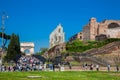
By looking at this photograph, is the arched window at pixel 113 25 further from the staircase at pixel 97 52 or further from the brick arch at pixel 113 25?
the staircase at pixel 97 52

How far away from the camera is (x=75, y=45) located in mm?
83375

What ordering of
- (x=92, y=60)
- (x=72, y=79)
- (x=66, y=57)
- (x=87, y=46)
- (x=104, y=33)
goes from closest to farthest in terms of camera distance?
1. (x=72, y=79)
2. (x=92, y=60)
3. (x=66, y=57)
4. (x=87, y=46)
5. (x=104, y=33)

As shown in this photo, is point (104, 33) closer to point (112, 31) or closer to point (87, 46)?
point (112, 31)

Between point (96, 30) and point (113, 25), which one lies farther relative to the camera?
point (113, 25)

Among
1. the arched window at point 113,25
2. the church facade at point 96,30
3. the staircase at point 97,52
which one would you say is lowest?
the staircase at point 97,52

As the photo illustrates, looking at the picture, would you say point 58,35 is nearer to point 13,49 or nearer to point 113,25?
point 113,25

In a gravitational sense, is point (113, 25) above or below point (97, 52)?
above

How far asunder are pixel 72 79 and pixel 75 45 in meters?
52.0

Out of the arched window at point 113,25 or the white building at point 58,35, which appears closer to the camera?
the arched window at point 113,25

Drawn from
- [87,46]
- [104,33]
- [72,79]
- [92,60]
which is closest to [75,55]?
[92,60]

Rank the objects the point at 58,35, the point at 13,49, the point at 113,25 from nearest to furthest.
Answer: the point at 13,49, the point at 113,25, the point at 58,35

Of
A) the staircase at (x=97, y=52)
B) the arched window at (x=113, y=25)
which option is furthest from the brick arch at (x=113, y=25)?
the staircase at (x=97, y=52)

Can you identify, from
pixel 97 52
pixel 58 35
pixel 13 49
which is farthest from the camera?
pixel 58 35

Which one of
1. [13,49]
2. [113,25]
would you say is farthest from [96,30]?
[13,49]
